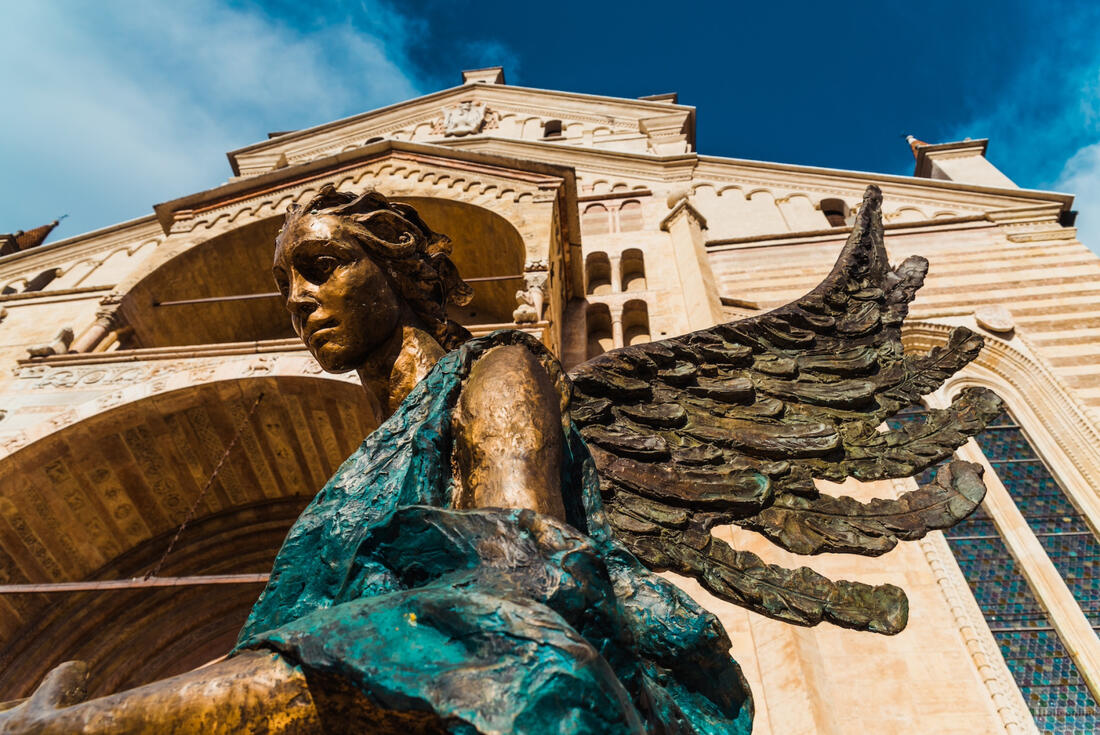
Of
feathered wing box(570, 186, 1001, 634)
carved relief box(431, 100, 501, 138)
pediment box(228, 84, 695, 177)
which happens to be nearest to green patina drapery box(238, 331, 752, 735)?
feathered wing box(570, 186, 1001, 634)

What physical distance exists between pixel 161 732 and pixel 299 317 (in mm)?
1599

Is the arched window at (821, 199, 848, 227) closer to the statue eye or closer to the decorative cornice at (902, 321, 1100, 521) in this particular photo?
the decorative cornice at (902, 321, 1100, 521)

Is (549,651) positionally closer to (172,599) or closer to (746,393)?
(746,393)

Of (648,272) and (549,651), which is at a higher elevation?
(648,272)

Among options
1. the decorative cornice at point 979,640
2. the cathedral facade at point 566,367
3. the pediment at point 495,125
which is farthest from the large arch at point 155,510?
the pediment at point 495,125

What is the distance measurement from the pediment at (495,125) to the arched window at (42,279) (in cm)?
701

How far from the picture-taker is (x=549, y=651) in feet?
3.46

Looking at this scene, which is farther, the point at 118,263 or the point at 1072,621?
the point at 118,263

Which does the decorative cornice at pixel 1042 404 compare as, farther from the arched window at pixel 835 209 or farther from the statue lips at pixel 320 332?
the statue lips at pixel 320 332

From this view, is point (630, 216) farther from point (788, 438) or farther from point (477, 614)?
point (477, 614)

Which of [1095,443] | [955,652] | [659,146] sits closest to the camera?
[955,652]

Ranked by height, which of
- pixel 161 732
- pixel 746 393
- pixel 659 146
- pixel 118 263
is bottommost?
pixel 161 732

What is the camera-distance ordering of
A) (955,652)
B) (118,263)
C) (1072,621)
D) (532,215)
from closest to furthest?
1. (955,652)
2. (1072,621)
3. (532,215)
4. (118,263)

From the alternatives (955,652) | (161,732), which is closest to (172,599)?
(955,652)
